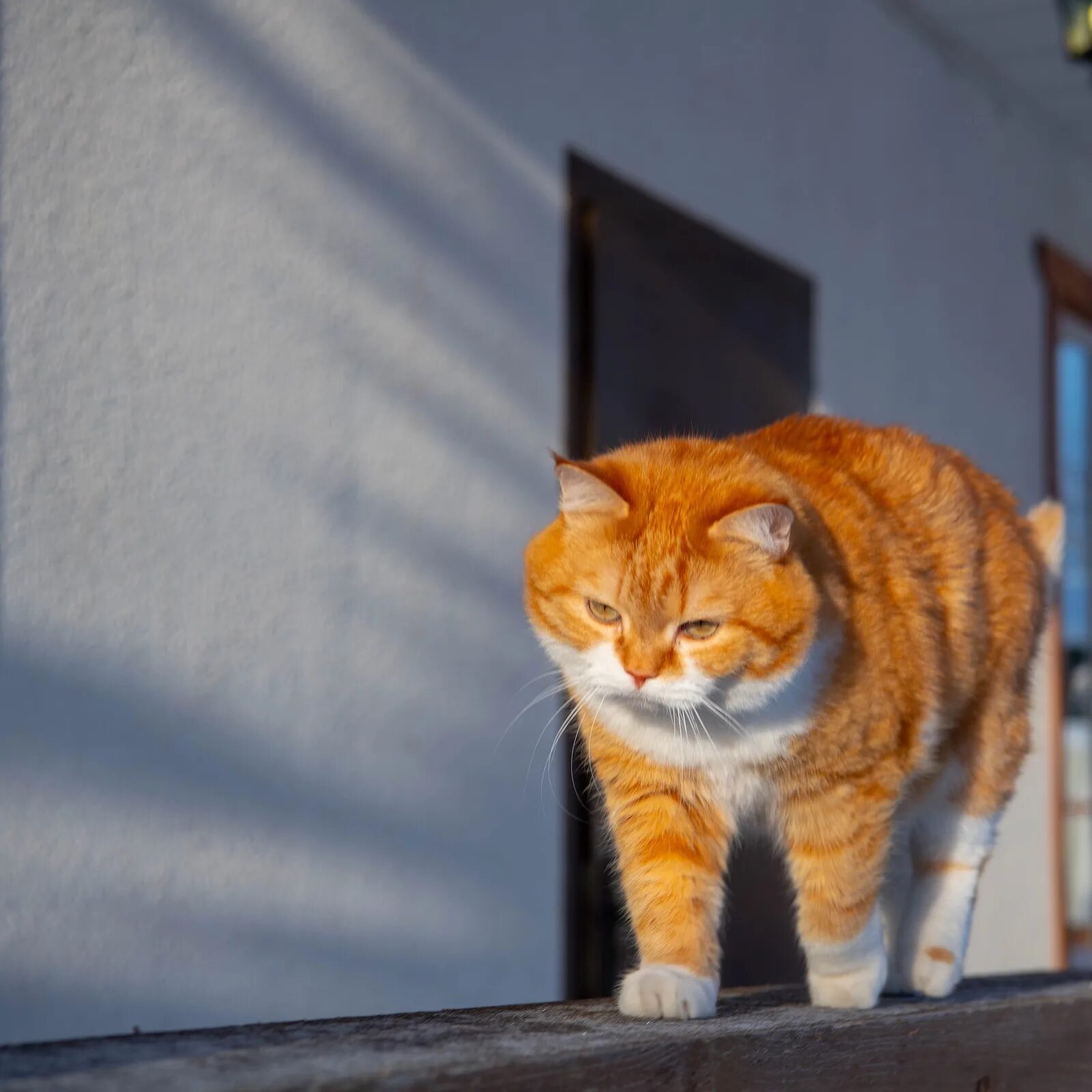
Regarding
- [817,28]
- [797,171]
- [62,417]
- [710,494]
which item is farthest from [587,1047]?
Answer: [817,28]

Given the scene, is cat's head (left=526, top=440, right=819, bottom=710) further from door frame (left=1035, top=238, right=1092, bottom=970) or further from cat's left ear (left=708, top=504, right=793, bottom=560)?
door frame (left=1035, top=238, right=1092, bottom=970)

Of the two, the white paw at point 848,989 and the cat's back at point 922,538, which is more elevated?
the cat's back at point 922,538

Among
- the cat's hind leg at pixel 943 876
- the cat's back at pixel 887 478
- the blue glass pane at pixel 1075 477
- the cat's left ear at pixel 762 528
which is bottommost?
the cat's hind leg at pixel 943 876

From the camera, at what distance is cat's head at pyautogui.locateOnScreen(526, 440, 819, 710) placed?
117 cm

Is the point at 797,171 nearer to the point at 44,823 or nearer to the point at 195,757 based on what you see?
the point at 195,757

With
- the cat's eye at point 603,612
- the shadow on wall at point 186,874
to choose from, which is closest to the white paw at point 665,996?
the cat's eye at point 603,612

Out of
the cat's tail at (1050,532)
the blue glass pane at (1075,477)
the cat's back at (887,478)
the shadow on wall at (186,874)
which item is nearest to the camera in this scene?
the cat's back at (887,478)

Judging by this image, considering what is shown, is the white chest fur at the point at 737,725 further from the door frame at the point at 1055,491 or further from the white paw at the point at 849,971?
the door frame at the point at 1055,491

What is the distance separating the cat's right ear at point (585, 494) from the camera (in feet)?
3.98

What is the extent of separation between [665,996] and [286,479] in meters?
1.06

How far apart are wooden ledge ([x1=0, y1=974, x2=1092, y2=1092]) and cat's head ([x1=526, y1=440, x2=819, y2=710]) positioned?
0.90 feet

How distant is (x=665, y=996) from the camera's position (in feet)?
3.59

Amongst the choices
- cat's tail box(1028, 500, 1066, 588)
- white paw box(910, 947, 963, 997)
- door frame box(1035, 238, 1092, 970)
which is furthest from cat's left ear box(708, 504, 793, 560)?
door frame box(1035, 238, 1092, 970)

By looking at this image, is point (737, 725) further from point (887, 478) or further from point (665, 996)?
point (887, 478)
